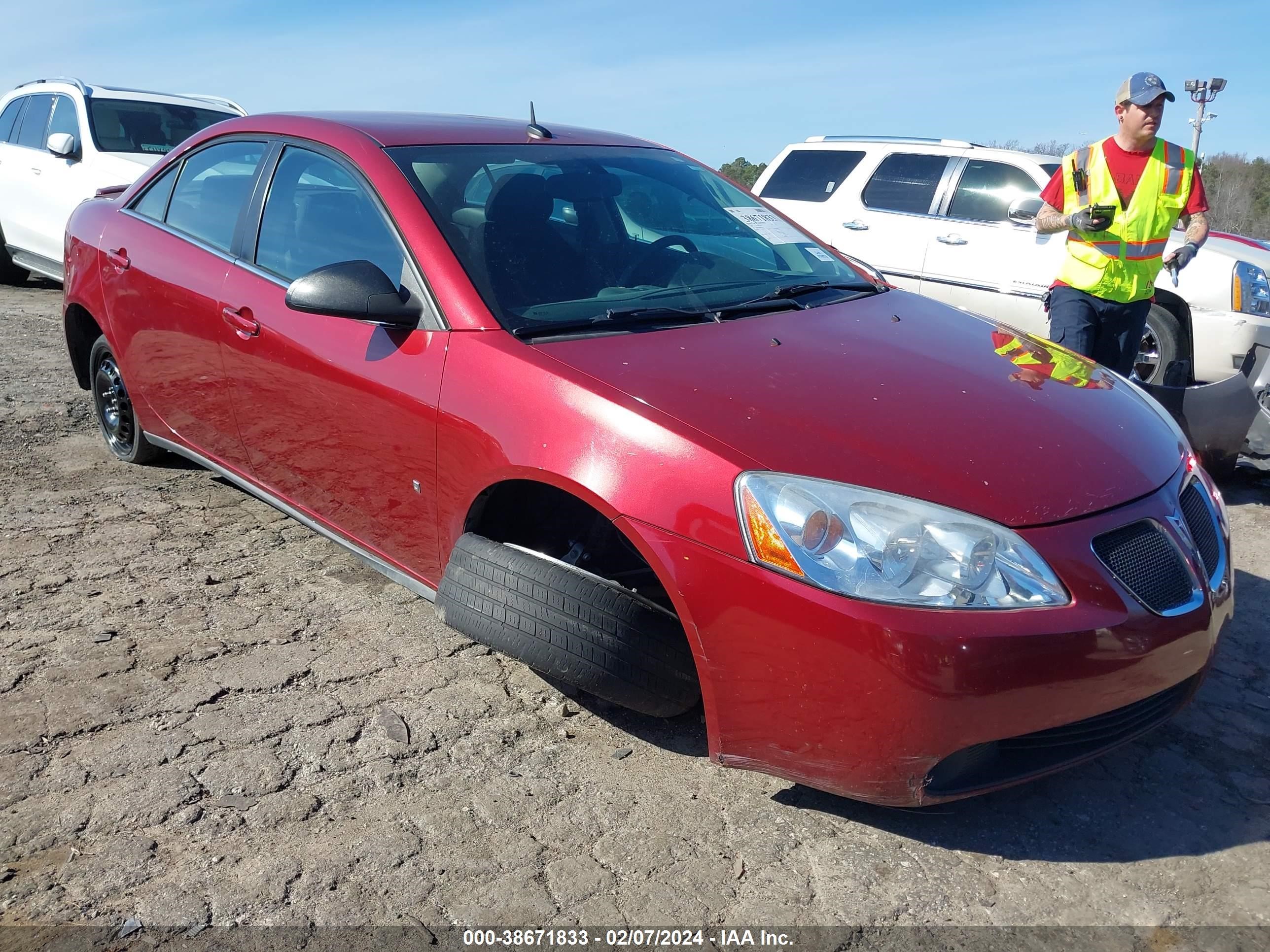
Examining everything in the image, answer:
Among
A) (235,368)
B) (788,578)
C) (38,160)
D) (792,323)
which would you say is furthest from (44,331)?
(788,578)

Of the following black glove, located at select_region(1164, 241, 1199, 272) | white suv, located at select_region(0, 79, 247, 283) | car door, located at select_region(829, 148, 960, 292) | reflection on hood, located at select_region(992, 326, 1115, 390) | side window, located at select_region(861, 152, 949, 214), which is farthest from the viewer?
white suv, located at select_region(0, 79, 247, 283)

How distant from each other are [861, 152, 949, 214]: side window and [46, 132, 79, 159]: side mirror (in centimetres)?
623

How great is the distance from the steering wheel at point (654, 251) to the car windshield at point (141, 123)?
6.80 m

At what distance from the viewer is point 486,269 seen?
295 cm

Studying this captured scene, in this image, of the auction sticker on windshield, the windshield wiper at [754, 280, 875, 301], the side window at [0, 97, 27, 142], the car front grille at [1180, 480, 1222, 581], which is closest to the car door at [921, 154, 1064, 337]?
the auction sticker on windshield

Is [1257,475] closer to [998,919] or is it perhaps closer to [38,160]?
[998,919]

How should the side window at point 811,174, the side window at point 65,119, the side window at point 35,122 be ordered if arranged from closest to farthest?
the side window at point 811,174
the side window at point 65,119
the side window at point 35,122

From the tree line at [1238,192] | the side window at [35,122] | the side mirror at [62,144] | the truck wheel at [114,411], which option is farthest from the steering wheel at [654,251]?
the tree line at [1238,192]

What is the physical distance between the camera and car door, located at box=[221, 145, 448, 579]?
2.95 meters

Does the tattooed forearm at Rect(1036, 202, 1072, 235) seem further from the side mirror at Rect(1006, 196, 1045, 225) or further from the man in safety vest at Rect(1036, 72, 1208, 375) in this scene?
the side mirror at Rect(1006, 196, 1045, 225)

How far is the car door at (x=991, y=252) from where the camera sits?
6930mm

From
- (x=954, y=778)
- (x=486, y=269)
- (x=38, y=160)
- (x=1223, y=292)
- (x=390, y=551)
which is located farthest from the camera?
(x=38, y=160)

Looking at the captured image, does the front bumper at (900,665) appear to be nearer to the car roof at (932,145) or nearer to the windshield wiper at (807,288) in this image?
the windshield wiper at (807,288)

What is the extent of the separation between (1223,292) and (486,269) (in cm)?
487
